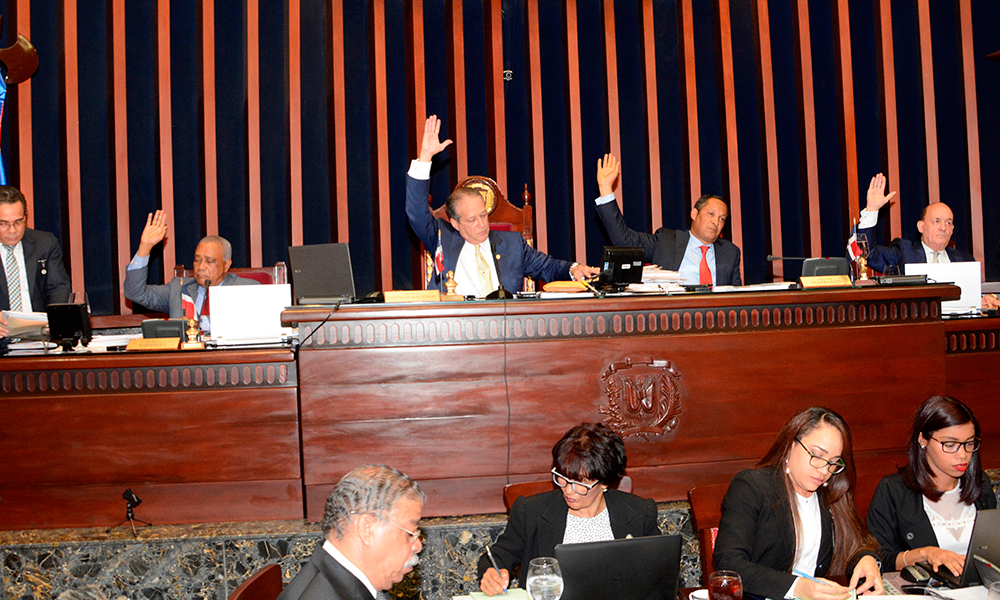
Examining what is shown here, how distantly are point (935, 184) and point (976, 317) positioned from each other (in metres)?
2.76

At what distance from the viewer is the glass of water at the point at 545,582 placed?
5.55 ft

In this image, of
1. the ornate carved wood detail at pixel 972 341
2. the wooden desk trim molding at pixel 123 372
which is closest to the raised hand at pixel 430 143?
the wooden desk trim molding at pixel 123 372

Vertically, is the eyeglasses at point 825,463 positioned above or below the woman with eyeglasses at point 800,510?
above

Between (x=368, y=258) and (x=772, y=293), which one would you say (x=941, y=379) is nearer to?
(x=772, y=293)

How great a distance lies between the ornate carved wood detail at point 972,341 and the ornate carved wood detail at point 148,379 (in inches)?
115

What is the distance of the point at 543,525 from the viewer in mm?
2316

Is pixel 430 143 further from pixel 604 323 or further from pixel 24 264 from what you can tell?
pixel 24 264

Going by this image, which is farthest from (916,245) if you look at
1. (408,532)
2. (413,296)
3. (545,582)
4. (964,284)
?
(408,532)

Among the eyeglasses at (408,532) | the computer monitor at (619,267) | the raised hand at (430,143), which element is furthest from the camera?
the raised hand at (430,143)

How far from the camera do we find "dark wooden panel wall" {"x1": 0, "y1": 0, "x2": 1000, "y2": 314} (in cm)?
531

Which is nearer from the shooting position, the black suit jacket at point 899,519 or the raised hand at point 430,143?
the black suit jacket at point 899,519

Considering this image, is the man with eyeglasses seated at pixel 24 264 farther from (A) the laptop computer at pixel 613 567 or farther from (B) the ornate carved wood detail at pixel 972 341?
(B) the ornate carved wood detail at pixel 972 341

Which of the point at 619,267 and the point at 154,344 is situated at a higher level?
the point at 619,267

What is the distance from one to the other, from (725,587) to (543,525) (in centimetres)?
76
